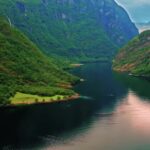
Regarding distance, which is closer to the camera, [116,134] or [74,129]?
[116,134]

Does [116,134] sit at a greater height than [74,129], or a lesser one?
lesser

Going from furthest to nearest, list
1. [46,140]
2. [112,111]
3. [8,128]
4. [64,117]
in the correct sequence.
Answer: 1. [112,111]
2. [64,117]
3. [8,128]
4. [46,140]

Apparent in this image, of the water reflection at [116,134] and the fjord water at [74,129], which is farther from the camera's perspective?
the fjord water at [74,129]

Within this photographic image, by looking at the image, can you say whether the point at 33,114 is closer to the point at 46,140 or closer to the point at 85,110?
the point at 85,110

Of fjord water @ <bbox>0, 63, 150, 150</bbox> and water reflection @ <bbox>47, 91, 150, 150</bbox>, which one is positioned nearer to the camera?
water reflection @ <bbox>47, 91, 150, 150</bbox>

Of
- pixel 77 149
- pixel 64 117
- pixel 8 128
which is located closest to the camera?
pixel 77 149

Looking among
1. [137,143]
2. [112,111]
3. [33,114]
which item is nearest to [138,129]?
[137,143]

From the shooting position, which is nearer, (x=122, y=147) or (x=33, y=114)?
(x=122, y=147)

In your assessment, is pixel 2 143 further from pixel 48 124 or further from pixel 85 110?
pixel 85 110

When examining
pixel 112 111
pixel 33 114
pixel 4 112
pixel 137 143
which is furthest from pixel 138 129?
pixel 4 112
